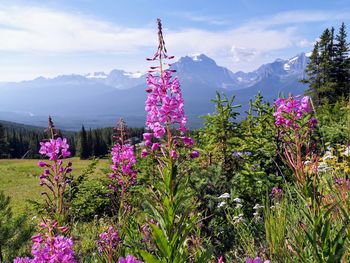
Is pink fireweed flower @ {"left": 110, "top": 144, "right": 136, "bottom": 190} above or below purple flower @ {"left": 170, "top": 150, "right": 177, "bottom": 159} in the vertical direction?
below

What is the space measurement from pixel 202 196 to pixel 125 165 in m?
1.75

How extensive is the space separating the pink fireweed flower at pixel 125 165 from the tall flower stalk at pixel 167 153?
1360 millimetres

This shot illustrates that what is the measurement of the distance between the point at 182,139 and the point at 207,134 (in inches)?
161

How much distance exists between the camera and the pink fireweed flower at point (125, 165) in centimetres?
443

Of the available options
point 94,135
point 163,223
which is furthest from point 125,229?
point 94,135

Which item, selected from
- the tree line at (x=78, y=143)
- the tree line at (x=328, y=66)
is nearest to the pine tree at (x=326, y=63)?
the tree line at (x=328, y=66)

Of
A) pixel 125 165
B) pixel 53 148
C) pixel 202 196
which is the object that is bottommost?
pixel 202 196

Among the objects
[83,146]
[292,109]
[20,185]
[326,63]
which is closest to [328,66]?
[326,63]

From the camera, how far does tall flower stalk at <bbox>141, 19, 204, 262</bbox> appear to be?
2.60 meters

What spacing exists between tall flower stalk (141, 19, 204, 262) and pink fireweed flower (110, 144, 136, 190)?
53.5 inches

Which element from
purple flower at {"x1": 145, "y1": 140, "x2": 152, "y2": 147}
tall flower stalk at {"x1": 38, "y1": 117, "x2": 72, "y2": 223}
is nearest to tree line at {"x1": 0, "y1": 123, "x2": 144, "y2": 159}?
tall flower stalk at {"x1": 38, "y1": 117, "x2": 72, "y2": 223}

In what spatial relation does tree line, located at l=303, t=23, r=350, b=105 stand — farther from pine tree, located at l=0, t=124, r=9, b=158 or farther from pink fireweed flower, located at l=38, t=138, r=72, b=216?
pine tree, located at l=0, t=124, r=9, b=158

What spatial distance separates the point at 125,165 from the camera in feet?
14.7

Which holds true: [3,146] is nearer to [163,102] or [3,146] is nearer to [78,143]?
[78,143]
